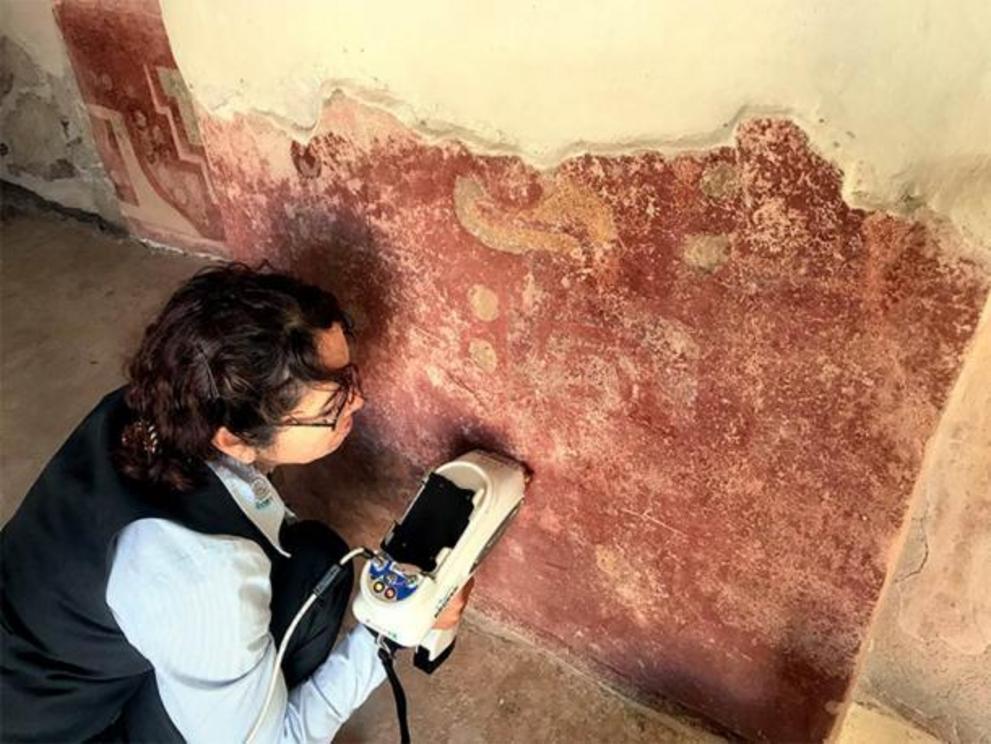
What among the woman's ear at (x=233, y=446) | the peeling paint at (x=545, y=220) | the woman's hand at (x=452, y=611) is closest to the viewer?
the peeling paint at (x=545, y=220)

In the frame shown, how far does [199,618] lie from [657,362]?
0.55 metres

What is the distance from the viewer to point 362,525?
1.55 metres

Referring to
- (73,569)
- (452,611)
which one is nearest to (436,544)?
(452,611)

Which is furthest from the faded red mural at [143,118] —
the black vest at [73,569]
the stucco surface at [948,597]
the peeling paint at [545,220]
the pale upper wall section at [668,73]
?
the stucco surface at [948,597]

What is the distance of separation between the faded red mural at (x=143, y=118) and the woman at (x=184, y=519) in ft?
4.03

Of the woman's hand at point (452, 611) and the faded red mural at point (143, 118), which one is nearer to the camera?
the woman's hand at point (452, 611)

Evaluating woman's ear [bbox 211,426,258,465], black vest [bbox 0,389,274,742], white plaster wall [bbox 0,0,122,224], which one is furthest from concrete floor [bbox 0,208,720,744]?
woman's ear [bbox 211,426,258,465]

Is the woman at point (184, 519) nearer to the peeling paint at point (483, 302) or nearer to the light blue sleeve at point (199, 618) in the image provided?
the light blue sleeve at point (199, 618)

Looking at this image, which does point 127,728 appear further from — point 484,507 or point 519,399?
point 519,399

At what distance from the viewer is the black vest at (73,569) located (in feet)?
3.15

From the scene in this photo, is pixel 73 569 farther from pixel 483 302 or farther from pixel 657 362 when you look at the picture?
pixel 657 362

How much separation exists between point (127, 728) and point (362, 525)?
493mm

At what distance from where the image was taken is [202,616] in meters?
0.93

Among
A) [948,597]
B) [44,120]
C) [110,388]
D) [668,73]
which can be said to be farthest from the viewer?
[44,120]
